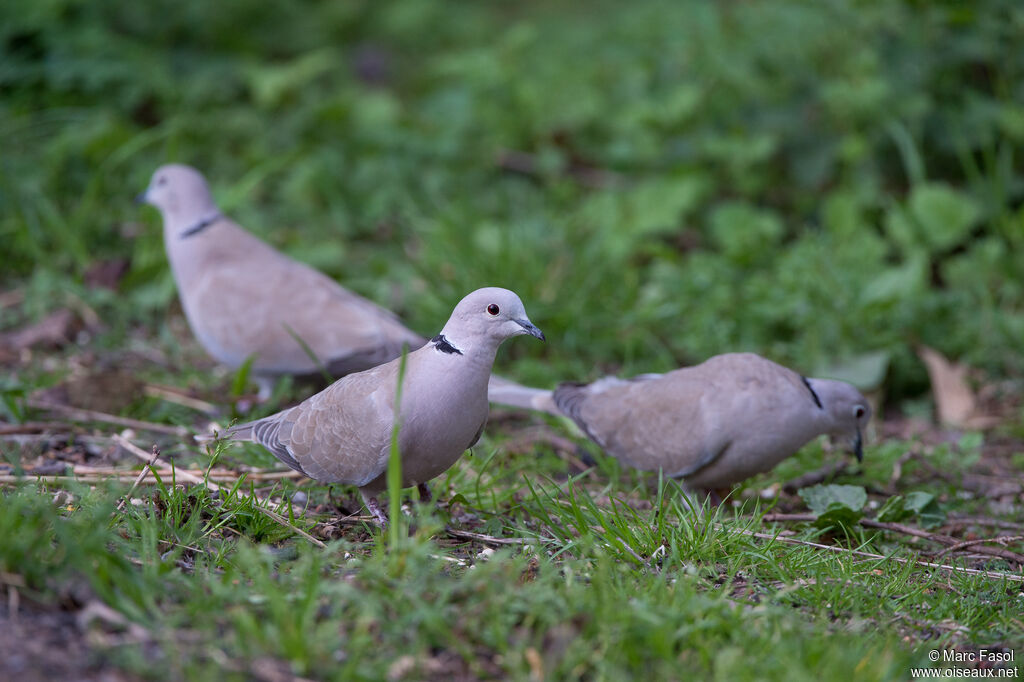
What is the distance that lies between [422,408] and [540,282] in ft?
8.84

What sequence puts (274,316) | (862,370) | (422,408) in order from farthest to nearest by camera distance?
(862,370) < (274,316) < (422,408)

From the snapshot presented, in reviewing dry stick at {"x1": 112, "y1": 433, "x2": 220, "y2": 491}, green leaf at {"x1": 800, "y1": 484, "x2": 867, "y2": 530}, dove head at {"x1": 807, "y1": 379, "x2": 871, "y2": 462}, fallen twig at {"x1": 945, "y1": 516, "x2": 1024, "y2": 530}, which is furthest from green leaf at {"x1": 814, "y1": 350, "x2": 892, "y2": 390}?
dry stick at {"x1": 112, "y1": 433, "x2": 220, "y2": 491}

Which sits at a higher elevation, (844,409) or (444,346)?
(444,346)

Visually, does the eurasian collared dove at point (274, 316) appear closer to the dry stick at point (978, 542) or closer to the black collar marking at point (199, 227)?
the black collar marking at point (199, 227)

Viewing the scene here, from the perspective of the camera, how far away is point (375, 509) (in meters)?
3.30

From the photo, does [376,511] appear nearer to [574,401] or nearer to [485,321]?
[485,321]

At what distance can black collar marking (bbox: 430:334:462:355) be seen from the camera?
10.3 feet

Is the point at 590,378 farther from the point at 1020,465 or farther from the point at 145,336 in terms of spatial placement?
the point at 145,336

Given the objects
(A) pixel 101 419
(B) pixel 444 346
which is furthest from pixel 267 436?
(A) pixel 101 419

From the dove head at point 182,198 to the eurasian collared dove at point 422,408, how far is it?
2.22 metres

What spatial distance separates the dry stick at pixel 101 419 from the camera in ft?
13.9

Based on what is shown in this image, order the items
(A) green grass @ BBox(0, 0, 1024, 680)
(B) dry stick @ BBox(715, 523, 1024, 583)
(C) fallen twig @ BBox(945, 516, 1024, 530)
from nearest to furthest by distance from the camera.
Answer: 1. (A) green grass @ BBox(0, 0, 1024, 680)
2. (B) dry stick @ BBox(715, 523, 1024, 583)
3. (C) fallen twig @ BBox(945, 516, 1024, 530)

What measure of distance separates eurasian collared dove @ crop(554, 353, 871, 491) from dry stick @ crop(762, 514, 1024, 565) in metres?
0.22

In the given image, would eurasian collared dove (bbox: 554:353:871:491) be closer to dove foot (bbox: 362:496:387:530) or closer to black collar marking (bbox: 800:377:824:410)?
black collar marking (bbox: 800:377:824:410)
